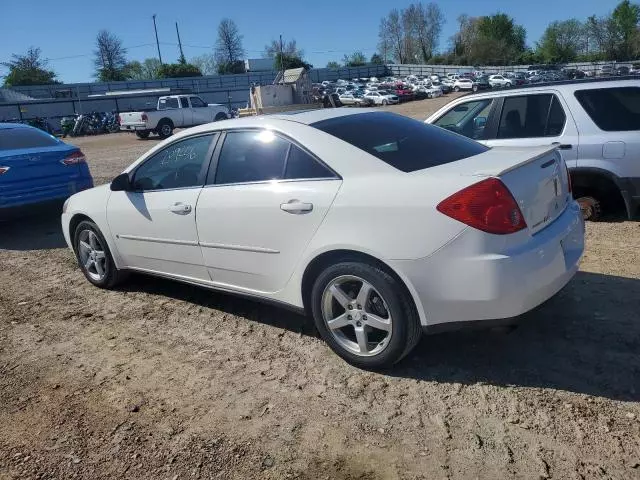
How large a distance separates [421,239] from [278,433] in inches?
49.8

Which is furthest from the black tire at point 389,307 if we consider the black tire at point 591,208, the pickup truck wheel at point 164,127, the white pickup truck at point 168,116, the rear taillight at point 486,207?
the pickup truck wheel at point 164,127

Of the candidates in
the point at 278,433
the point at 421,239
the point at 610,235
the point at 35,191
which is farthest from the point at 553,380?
the point at 35,191

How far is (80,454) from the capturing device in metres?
2.76

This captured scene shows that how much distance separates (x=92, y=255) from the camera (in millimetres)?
5148

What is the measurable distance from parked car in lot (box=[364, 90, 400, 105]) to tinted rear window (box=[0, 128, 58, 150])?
4336 centimetres

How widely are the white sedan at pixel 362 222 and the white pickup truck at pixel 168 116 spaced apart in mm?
24067

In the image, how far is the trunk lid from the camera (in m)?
2.95

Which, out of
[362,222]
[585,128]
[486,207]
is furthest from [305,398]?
[585,128]

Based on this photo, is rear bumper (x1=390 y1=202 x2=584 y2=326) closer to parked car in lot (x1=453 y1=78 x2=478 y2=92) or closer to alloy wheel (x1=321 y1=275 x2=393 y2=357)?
alloy wheel (x1=321 y1=275 x2=393 y2=357)

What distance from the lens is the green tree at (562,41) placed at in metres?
112

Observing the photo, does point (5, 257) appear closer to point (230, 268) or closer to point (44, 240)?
point (44, 240)

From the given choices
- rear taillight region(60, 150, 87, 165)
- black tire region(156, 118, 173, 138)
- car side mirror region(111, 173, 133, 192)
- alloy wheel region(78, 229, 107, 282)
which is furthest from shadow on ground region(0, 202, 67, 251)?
black tire region(156, 118, 173, 138)

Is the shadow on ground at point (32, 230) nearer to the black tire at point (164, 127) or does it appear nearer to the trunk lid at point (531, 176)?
the trunk lid at point (531, 176)

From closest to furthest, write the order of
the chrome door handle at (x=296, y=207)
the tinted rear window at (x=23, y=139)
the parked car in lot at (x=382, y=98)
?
the chrome door handle at (x=296, y=207)
the tinted rear window at (x=23, y=139)
the parked car in lot at (x=382, y=98)
